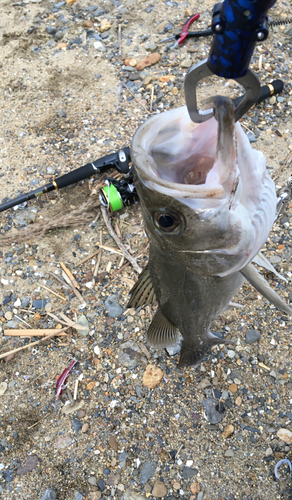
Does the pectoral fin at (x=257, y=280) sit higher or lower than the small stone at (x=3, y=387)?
higher

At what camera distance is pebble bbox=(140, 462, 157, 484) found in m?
2.43

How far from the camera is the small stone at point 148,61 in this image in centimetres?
417

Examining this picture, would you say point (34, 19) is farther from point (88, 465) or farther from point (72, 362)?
point (88, 465)

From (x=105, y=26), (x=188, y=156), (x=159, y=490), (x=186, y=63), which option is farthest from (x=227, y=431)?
(x=105, y=26)

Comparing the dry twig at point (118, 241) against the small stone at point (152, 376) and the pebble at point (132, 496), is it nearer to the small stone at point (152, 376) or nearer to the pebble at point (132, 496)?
the small stone at point (152, 376)

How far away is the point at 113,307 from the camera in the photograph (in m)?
3.01

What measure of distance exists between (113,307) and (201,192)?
6.47 feet

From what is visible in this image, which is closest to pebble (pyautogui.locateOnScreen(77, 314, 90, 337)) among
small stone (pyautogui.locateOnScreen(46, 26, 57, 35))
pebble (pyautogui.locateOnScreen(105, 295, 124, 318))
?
pebble (pyautogui.locateOnScreen(105, 295, 124, 318))

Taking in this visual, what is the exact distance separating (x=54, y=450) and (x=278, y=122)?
11.4 ft

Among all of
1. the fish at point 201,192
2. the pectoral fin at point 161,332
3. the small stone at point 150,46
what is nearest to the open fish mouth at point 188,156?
the fish at point 201,192

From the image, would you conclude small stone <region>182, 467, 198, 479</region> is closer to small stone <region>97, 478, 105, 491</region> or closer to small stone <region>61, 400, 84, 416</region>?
small stone <region>97, 478, 105, 491</region>

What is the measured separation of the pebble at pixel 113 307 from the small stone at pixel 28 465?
3.70 ft

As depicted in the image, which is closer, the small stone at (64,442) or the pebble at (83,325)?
the small stone at (64,442)

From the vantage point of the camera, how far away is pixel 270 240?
3111 millimetres
